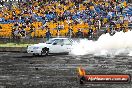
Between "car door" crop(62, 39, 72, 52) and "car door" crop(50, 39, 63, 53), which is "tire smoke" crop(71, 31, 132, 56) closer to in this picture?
"car door" crop(62, 39, 72, 52)

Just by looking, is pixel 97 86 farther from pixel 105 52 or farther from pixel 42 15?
pixel 42 15

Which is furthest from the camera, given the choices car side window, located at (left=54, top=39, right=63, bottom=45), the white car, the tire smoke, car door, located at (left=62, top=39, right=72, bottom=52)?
the tire smoke

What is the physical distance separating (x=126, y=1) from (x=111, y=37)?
11.0 meters

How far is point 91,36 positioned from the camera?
37.8m

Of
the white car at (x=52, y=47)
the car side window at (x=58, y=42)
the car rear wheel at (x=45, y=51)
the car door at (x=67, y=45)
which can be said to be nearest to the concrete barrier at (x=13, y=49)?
the white car at (x=52, y=47)

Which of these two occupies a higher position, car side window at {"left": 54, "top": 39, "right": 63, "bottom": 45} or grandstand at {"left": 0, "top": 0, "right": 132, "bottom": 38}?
grandstand at {"left": 0, "top": 0, "right": 132, "bottom": 38}

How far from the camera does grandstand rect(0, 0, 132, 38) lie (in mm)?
38500

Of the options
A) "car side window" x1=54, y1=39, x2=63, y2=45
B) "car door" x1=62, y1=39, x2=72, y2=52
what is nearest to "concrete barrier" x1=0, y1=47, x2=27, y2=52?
"car side window" x1=54, y1=39, x2=63, y2=45

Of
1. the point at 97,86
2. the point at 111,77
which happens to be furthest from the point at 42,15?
the point at 111,77

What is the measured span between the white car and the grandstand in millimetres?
6909

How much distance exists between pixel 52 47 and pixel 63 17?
37.8ft

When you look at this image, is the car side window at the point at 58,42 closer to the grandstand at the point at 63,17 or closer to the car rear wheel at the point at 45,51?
the car rear wheel at the point at 45,51

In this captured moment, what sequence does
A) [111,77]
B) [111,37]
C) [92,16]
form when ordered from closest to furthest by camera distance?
[111,77]
[111,37]
[92,16]

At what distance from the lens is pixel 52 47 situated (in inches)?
1211
